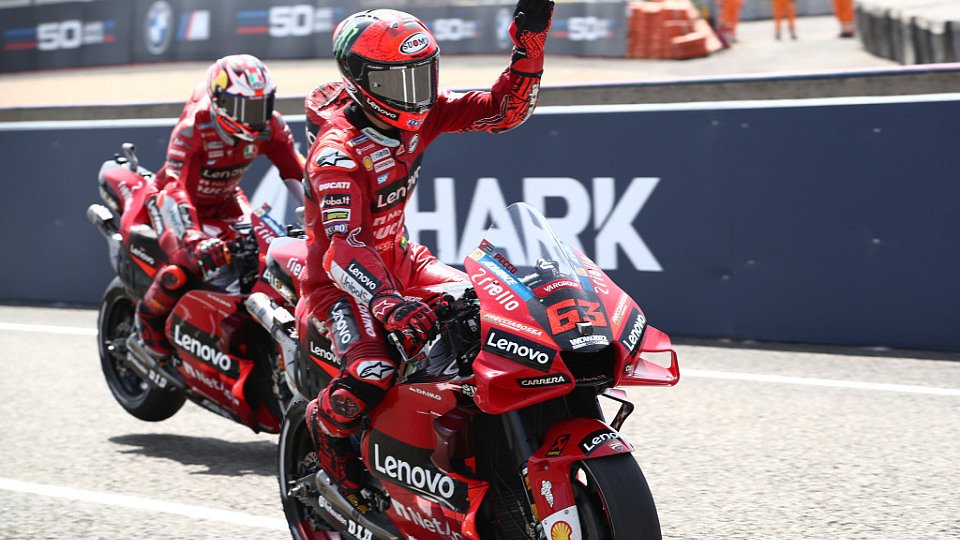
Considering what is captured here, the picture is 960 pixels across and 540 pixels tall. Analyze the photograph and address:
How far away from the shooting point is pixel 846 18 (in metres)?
23.1

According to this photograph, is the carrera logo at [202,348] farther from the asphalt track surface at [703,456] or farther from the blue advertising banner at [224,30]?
the blue advertising banner at [224,30]

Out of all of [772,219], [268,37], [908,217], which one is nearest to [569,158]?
[772,219]

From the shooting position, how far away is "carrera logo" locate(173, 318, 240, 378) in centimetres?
706

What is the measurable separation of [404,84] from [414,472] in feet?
4.49

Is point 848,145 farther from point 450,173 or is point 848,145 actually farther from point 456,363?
point 456,363

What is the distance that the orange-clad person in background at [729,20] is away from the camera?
78.1 ft

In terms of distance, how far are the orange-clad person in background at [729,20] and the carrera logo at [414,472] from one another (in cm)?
1990

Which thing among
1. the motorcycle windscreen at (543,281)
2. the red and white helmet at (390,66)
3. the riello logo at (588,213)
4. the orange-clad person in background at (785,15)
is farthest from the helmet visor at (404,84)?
the orange-clad person in background at (785,15)

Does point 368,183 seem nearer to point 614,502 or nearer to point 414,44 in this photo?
point 414,44

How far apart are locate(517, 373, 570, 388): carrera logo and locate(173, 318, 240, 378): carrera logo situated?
130 inches

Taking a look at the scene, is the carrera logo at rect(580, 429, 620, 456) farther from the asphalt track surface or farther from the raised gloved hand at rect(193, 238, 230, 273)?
the raised gloved hand at rect(193, 238, 230, 273)

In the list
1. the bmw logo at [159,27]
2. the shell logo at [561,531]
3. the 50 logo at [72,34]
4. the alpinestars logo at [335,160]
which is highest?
the alpinestars logo at [335,160]

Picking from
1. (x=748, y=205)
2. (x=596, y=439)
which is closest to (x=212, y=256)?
(x=596, y=439)

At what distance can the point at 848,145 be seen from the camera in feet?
28.6
